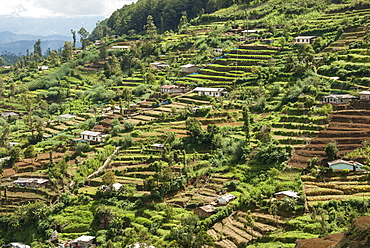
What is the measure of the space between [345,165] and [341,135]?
4534 mm

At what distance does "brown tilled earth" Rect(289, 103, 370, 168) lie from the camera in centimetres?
3416

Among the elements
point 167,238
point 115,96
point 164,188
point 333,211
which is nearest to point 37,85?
point 115,96

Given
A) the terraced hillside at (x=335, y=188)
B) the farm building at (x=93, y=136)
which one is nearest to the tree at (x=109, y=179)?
the farm building at (x=93, y=136)

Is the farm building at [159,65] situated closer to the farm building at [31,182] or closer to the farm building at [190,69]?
the farm building at [190,69]

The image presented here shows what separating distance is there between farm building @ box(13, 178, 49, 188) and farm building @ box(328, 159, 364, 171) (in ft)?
82.2

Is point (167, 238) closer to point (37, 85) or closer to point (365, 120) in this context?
point (365, 120)

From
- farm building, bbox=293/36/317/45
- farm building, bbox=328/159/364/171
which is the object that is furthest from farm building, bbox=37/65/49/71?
farm building, bbox=328/159/364/171

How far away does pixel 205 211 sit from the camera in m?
32.0

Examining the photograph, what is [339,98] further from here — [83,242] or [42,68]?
[42,68]

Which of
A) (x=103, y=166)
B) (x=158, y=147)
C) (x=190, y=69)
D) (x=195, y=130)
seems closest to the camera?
(x=195, y=130)

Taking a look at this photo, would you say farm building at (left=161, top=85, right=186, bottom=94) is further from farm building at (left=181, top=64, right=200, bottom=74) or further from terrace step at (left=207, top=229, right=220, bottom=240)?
terrace step at (left=207, top=229, right=220, bottom=240)

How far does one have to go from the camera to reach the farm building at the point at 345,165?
31312 mm

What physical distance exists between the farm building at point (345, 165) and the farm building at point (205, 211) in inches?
349

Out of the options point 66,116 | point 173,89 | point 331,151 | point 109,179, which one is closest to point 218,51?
point 173,89
